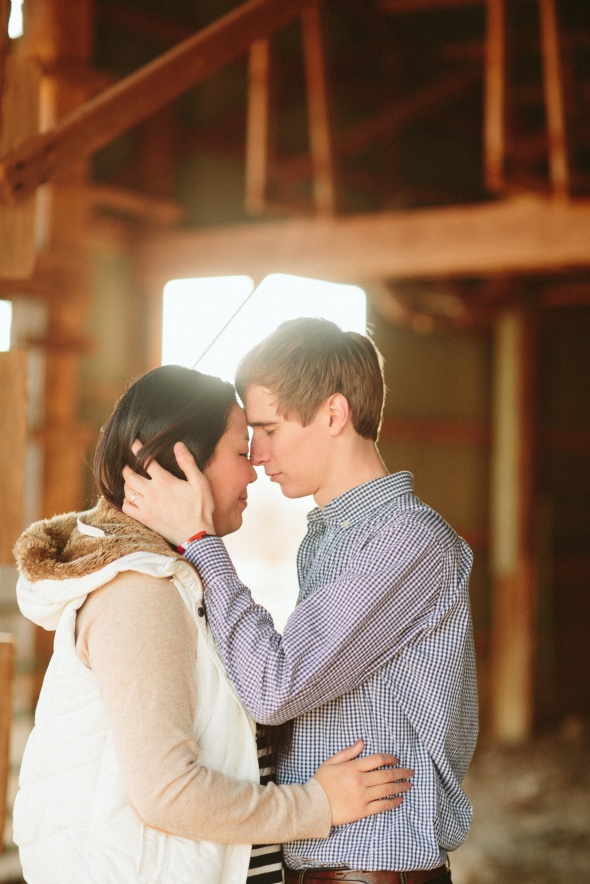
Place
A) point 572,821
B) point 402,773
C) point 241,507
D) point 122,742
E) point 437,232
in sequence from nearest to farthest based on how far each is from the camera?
point 122,742 → point 402,773 → point 241,507 → point 437,232 → point 572,821

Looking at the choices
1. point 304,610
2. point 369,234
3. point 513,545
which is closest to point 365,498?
point 304,610

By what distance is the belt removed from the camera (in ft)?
5.67

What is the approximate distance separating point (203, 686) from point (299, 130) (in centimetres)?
788

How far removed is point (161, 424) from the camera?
175 cm

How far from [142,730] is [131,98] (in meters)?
1.62

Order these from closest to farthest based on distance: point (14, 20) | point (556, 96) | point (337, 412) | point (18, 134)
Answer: point (337, 412) → point (18, 134) → point (14, 20) → point (556, 96)

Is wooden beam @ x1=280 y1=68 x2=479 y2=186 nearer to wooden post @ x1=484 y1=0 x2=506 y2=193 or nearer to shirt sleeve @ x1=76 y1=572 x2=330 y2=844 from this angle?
wooden post @ x1=484 y1=0 x2=506 y2=193

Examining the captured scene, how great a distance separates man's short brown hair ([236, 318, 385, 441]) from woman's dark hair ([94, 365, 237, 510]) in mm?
129

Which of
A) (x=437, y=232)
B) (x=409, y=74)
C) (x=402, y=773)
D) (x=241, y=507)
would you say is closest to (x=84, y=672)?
(x=241, y=507)

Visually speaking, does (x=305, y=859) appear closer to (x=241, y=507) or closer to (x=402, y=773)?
(x=402, y=773)

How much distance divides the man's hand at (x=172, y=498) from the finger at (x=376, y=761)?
49cm

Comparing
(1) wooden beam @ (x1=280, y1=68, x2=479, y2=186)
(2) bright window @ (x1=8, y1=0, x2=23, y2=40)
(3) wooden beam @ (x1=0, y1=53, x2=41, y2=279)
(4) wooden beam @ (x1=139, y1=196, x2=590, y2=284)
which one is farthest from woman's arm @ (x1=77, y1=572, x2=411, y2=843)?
(1) wooden beam @ (x1=280, y1=68, x2=479, y2=186)

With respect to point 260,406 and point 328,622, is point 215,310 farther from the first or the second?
point 328,622

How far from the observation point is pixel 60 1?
17.7 ft
